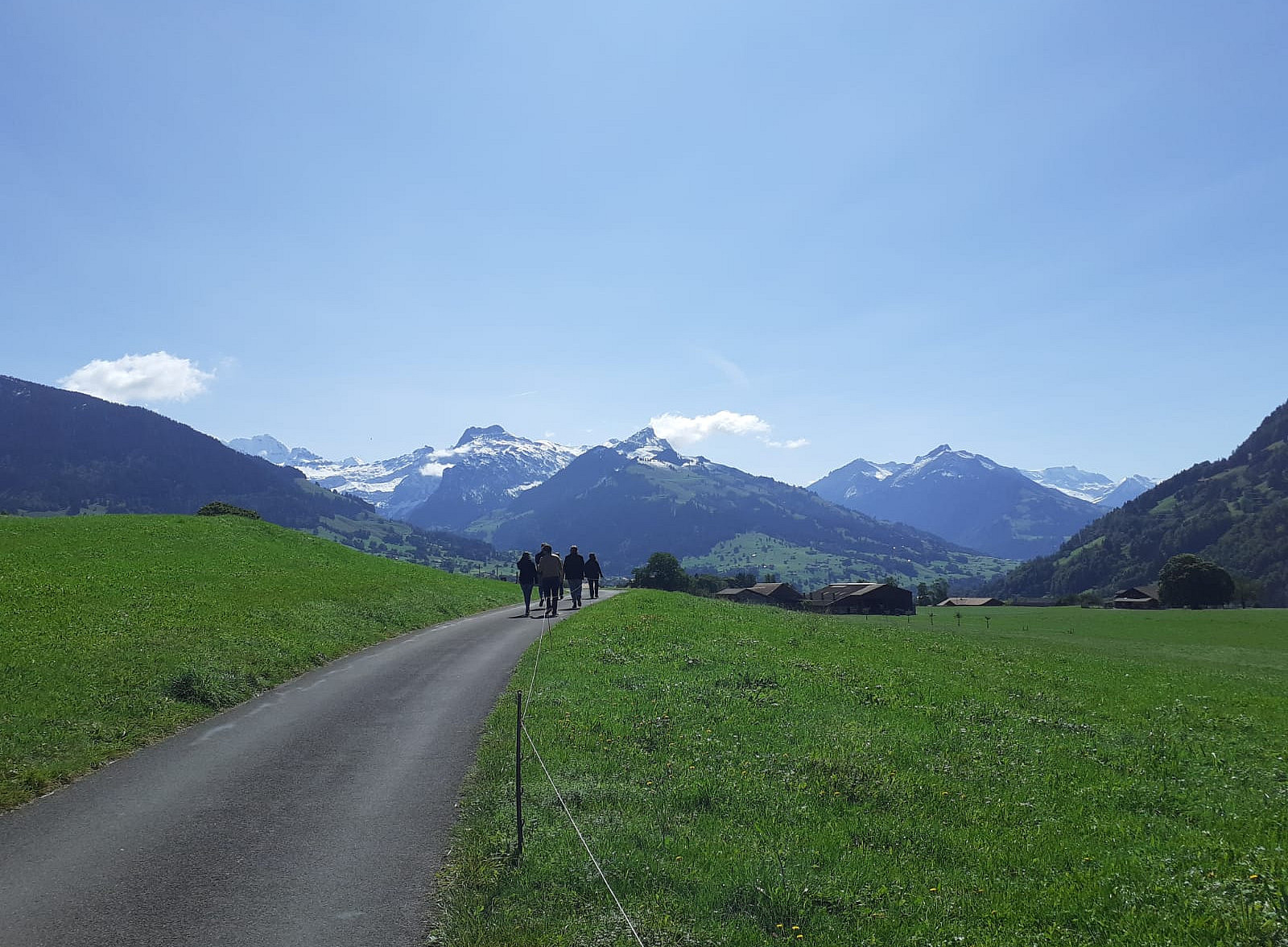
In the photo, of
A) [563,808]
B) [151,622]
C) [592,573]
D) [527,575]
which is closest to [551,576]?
[527,575]

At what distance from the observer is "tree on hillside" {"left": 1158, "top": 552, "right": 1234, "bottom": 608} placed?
143 m

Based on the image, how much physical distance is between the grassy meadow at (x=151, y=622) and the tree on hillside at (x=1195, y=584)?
15273cm

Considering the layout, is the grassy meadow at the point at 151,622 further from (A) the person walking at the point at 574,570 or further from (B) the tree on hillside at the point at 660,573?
(B) the tree on hillside at the point at 660,573

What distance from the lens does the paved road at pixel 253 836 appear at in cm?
829

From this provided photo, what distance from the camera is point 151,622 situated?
24.5m

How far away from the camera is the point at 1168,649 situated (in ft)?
195

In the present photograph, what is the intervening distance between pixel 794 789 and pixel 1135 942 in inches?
215

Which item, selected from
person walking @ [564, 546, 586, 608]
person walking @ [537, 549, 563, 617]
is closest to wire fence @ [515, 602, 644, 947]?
person walking @ [537, 549, 563, 617]

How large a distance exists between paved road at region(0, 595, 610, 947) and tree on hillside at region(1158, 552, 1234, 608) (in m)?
170

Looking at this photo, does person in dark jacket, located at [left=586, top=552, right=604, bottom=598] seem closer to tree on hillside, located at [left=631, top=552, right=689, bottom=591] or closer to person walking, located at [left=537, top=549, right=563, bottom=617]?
person walking, located at [left=537, top=549, right=563, bottom=617]

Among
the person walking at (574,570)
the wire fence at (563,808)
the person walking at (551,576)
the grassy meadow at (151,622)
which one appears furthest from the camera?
the person walking at (574,570)

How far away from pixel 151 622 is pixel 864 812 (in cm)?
2401

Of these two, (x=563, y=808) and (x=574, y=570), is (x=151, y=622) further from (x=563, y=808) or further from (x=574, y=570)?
(x=574, y=570)

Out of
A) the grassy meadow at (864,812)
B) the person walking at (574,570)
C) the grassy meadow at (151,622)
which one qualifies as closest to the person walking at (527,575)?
the person walking at (574,570)
